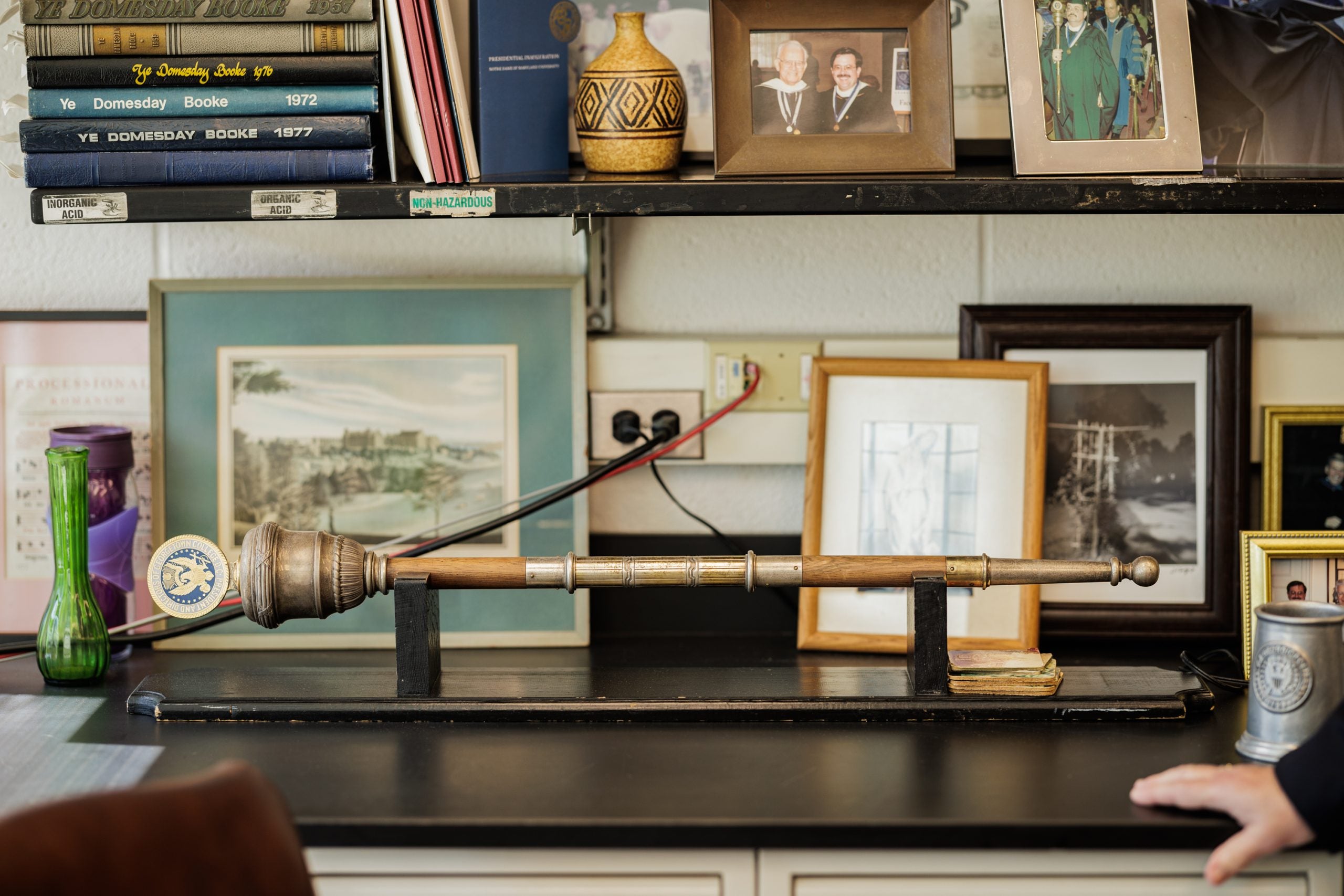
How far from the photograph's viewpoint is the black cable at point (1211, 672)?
4.89 feet

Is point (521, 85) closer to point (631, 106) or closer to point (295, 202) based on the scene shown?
point (631, 106)

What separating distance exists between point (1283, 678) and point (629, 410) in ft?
2.78

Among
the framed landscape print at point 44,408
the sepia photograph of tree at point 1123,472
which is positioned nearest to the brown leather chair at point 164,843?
the framed landscape print at point 44,408

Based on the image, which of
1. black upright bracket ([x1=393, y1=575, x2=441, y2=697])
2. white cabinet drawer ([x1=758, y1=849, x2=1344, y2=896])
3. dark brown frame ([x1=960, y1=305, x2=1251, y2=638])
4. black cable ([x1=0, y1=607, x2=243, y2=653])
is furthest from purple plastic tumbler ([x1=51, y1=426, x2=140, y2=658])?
dark brown frame ([x1=960, y1=305, x2=1251, y2=638])

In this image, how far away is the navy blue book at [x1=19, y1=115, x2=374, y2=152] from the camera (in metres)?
1.41

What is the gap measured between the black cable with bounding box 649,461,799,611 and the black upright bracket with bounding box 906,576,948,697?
1.26 ft

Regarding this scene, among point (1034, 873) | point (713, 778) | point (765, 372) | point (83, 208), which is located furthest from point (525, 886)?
point (83, 208)

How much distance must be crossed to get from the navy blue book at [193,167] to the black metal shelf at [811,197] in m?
0.02

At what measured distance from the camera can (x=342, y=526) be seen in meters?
1.68

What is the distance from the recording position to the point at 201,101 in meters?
1.40

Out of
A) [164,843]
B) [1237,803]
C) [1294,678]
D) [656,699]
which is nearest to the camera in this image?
[164,843]

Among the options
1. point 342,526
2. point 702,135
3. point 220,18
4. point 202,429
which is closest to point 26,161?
point 220,18

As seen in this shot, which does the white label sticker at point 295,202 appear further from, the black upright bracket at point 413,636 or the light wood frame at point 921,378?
the light wood frame at point 921,378

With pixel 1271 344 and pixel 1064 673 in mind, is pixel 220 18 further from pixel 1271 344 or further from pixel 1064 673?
pixel 1271 344
